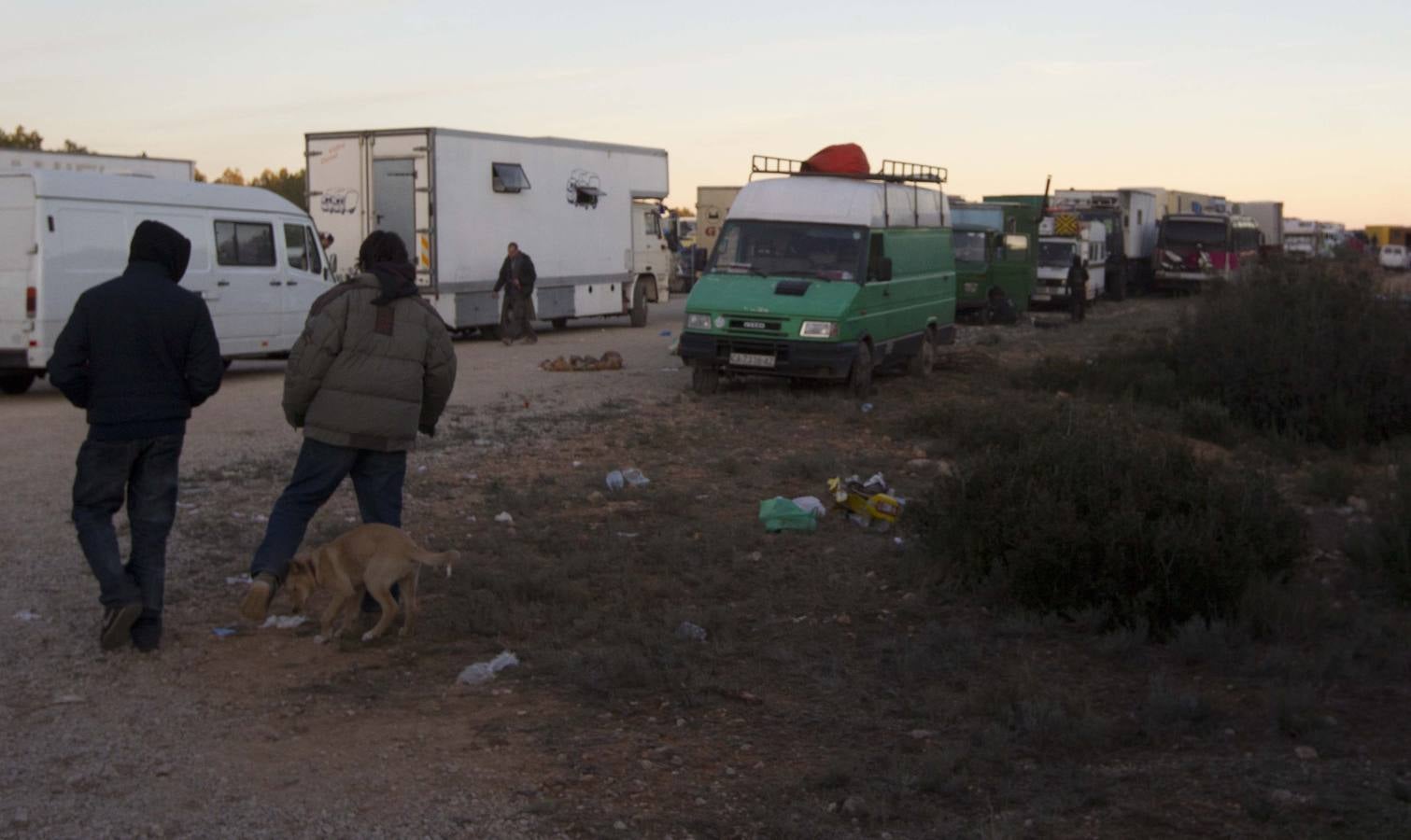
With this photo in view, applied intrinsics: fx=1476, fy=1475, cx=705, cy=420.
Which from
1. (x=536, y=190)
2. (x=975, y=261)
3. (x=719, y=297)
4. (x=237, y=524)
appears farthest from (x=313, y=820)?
(x=975, y=261)

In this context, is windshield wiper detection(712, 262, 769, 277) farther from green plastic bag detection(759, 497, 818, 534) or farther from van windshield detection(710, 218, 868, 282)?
green plastic bag detection(759, 497, 818, 534)

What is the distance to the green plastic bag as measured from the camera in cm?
927

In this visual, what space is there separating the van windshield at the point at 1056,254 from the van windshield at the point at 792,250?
19094mm

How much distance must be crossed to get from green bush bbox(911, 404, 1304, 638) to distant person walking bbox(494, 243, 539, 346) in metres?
17.0

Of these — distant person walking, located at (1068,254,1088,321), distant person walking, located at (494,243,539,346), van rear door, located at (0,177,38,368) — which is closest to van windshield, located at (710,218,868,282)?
van rear door, located at (0,177,38,368)

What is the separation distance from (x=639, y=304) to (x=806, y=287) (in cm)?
1457

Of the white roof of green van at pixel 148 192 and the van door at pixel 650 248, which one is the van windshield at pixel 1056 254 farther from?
the white roof of green van at pixel 148 192

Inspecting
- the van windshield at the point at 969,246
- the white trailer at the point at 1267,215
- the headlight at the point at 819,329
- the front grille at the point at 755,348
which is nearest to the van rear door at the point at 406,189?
the front grille at the point at 755,348

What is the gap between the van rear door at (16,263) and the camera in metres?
15.9

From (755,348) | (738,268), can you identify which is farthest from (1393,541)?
(738,268)

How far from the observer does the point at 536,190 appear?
26.0 m

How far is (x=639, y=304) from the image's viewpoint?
30.4m

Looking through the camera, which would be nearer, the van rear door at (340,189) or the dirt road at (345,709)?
the dirt road at (345,709)

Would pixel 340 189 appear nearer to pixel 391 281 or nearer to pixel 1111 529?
pixel 391 281
